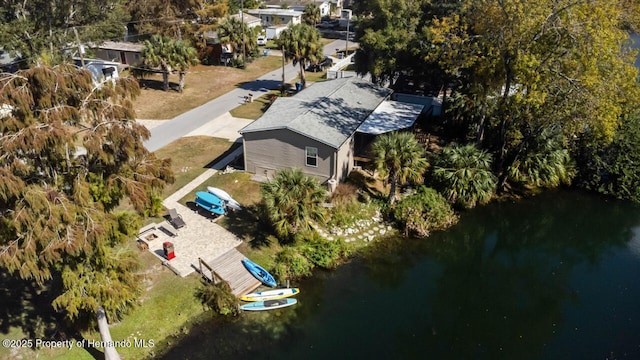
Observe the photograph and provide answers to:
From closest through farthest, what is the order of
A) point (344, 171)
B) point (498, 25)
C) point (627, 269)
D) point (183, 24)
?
1. point (627, 269)
2. point (498, 25)
3. point (344, 171)
4. point (183, 24)

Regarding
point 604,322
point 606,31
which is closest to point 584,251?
point 604,322

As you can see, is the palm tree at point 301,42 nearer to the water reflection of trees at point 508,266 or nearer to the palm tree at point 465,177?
the palm tree at point 465,177

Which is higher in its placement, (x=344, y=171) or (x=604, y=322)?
(x=344, y=171)

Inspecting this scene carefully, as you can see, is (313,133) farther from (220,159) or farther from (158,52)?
(158,52)

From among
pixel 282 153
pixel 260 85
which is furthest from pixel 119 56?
pixel 282 153

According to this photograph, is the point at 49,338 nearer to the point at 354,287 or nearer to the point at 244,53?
the point at 354,287

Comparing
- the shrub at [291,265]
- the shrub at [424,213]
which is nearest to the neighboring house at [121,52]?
the shrub at [291,265]
